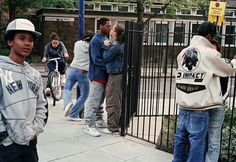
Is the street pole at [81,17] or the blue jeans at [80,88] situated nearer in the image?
the blue jeans at [80,88]

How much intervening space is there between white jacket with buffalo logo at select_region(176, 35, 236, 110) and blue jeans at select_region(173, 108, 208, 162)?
0.36ft

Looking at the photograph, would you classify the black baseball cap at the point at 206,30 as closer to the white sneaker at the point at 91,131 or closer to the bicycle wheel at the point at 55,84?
the white sneaker at the point at 91,131

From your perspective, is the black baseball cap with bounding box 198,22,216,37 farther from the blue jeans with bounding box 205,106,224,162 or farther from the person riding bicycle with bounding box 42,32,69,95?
the person riding bicycle with bounding box 42,32,69,95

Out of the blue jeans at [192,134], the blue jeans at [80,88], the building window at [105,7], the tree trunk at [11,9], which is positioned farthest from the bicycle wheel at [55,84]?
the building window at [105,7]

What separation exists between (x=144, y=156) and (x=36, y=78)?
264cm

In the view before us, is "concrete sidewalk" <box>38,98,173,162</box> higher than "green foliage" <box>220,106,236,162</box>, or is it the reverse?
"green foliage" <box>220,106,236,162</box>

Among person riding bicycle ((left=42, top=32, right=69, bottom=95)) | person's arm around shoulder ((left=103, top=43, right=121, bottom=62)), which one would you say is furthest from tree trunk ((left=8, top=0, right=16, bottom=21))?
person's arm around shoulder ((left=103, top=43, right=121, bottom=62))

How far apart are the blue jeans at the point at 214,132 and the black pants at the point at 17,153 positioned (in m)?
2.10

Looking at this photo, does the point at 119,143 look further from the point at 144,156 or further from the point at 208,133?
the point at 208,133

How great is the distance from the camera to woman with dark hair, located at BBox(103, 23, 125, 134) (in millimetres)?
6055

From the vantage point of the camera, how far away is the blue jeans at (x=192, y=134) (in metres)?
4.06

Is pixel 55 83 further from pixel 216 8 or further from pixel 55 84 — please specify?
pixel 216 8

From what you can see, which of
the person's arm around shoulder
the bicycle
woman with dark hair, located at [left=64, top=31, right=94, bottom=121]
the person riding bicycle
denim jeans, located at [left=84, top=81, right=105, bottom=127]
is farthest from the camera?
the person riding bicycle

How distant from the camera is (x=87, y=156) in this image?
5211 millimetres
